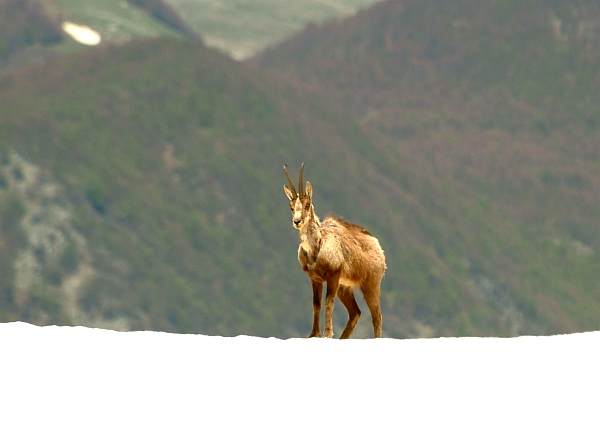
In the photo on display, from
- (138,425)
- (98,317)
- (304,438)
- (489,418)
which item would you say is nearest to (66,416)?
(138,425)

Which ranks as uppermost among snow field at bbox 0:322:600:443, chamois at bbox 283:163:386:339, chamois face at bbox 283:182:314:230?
chamois face at bbox 283:182:314:230

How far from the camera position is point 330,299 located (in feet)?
80.0

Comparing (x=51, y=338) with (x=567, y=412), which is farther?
(x=51, y=338)

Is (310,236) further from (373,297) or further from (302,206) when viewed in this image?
(373,297)

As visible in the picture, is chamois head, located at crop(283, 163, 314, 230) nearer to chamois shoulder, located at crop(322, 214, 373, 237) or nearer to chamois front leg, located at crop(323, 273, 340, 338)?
chamois front leg, located at crop(323, 273, 340, 338)

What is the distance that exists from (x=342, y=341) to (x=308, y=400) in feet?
13.1

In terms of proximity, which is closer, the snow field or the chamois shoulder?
the snow field

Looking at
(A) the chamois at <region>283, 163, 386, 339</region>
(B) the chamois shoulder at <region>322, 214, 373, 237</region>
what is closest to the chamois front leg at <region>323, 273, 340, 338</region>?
(A) the chamois at <region>283, 163, 386, 339</region>

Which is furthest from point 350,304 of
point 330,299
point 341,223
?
point 330,299

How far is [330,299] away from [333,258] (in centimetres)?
74

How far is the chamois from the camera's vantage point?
80.9 ft

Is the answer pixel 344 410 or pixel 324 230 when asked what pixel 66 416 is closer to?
pixel 344 410

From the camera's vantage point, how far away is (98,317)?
191 meters

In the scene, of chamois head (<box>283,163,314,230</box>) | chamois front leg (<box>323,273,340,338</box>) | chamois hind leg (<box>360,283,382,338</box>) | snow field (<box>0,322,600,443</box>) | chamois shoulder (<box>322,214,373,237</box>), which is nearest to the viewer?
snow field (<box>0,322,600,443</box>)
